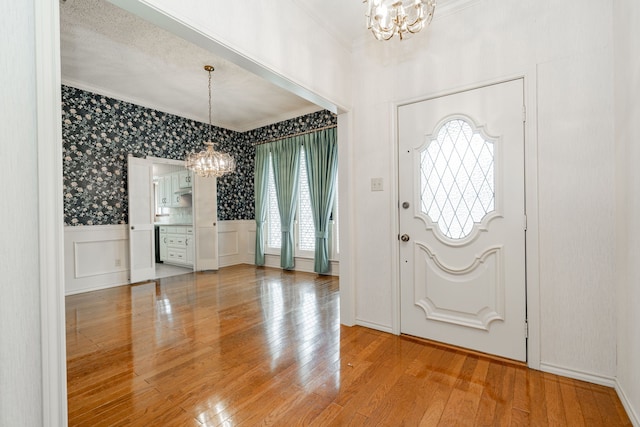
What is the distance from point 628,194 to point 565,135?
576mm

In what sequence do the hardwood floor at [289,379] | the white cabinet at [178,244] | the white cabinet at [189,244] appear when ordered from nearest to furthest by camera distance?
1. the hardwood floor at [289,379]
2. the white cabinet at [189,244]
3. the white cabinet at [178,244]

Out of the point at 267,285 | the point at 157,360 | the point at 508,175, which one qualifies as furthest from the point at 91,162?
the point at 508,175

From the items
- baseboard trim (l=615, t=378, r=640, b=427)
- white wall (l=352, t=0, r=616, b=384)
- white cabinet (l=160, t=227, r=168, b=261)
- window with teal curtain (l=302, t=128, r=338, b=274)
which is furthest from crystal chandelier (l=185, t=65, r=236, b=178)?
baseboard trim (l=615, t=378, r=640, b=427)

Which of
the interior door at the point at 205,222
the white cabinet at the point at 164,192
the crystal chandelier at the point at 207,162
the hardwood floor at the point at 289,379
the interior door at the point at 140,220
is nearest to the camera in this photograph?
the hardwood floor at the point at 289,379

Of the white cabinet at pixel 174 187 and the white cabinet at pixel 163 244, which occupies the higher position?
the white cabinet at pixel 174 187

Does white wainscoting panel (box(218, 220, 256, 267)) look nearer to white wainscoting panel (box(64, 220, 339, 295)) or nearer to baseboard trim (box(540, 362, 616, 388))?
white wainscoting panel (box(64, 220, 339, 295))

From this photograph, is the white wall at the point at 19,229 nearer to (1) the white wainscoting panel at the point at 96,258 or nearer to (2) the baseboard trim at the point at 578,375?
(2) the baseboard trim at the point at 578,375

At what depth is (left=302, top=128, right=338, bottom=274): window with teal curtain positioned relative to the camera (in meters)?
4.99

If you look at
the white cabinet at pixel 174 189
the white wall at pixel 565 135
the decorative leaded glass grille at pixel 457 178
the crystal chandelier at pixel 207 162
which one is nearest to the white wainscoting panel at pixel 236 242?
the white cabinet at pixel 174 189

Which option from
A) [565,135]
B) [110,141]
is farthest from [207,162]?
[565,135]

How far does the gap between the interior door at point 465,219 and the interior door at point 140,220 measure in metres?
4.23

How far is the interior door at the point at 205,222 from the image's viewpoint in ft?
18.6

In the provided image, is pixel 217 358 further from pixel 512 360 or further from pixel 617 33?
pixel 617 33

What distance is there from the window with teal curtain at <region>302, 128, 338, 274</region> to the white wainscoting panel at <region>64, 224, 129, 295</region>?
10.2ft
